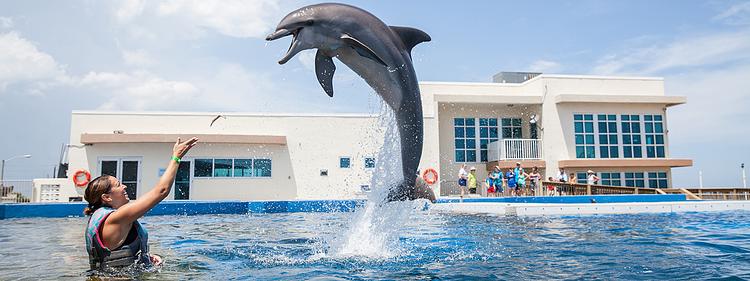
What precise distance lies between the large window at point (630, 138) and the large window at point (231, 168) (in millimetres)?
14869

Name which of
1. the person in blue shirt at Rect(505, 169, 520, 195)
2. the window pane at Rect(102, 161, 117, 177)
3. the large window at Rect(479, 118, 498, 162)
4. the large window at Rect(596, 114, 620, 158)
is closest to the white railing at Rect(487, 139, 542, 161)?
the large window at Rect(479, 118, 498, 162)

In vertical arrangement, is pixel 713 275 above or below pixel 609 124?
below

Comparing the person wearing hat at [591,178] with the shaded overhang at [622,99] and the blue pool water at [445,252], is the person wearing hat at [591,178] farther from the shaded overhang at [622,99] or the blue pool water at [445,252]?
the blue pool water at [445,252]

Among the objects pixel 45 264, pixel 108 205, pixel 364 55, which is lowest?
pixel 45 264

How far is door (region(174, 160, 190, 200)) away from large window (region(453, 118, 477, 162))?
10.8 meters

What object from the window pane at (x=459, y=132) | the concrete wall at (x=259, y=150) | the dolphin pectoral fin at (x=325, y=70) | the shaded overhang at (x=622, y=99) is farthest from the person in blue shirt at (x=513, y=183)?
the dolphin pectoral fin at (x=325, y=70)

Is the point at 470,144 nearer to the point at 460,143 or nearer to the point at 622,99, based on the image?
the point at 460,143

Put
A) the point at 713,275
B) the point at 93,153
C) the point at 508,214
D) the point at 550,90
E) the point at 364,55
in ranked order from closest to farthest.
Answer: the point at 713,275 → the point at 364,55 → the point at 508,214 → the point at 93,153 → the point at 550,90

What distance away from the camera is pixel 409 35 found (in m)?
5.29

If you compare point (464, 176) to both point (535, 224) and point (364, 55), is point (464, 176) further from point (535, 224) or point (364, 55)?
point (364, 55)

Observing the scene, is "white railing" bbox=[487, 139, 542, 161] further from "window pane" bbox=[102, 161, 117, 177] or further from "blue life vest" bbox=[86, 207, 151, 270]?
"blue life vest" bbox=[86, 207, 151, 270]

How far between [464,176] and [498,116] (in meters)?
5.37

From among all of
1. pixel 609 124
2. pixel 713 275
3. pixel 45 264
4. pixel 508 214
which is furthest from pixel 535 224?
pixel 609 124

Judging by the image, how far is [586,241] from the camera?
275 inches
